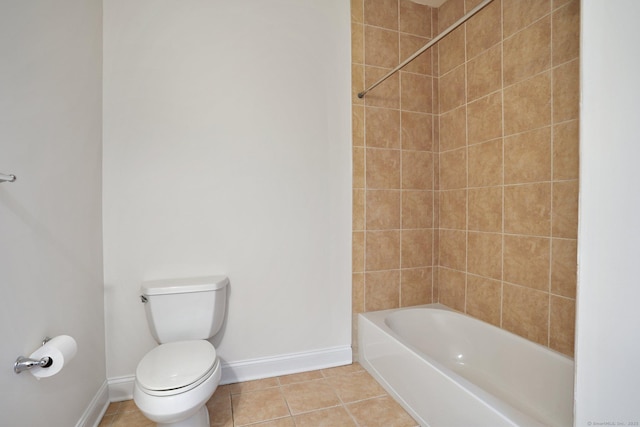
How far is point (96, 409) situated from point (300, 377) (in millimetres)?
1090

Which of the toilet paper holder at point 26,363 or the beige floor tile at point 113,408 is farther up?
the toilet paper holder at point 26,363

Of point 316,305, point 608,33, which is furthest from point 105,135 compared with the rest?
point 608,33

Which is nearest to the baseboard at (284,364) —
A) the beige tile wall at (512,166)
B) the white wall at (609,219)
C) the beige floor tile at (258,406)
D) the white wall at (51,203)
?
the beige floor tile at (258,406)

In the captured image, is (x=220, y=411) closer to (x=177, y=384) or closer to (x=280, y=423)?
(x=280, y=423)

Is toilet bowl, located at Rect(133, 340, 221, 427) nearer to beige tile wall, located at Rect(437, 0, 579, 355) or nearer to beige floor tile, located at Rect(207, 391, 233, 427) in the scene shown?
beige floor tile, located at Rect(207, 391, 233, 427)

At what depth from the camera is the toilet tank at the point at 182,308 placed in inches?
61.9

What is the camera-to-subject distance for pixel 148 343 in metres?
1.72

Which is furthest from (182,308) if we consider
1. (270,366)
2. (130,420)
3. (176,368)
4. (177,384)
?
(270,366)

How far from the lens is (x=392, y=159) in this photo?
2.11 m

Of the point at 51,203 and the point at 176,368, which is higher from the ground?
the point at 51,203

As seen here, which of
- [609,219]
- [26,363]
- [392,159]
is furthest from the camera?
[392,159]

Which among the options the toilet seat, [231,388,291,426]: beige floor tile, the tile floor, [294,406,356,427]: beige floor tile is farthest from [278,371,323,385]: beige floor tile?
the toilet seat

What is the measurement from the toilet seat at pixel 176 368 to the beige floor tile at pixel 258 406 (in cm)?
39

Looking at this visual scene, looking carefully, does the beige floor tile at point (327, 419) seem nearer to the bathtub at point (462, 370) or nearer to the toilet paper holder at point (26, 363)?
the bathtub at point (462, 370)
